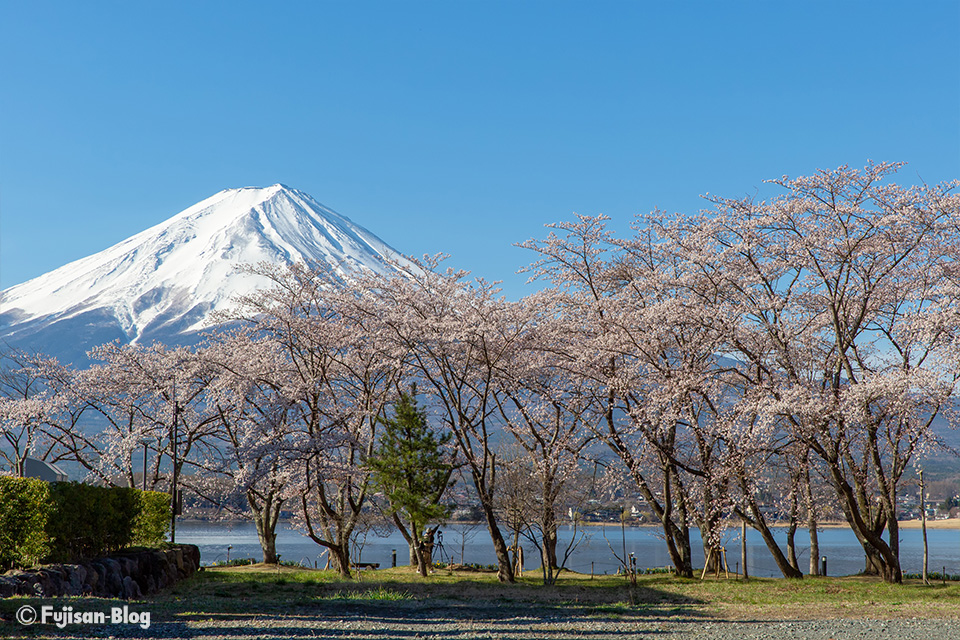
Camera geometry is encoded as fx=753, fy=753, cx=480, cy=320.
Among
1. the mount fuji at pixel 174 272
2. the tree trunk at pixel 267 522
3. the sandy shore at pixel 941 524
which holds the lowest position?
the sandy shore at pixel 941 524

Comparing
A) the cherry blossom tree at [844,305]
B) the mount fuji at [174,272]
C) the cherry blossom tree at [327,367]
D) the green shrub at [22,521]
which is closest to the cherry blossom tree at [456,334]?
the cherry blossom tree at [327,367]

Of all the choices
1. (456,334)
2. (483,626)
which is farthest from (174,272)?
(483,626)

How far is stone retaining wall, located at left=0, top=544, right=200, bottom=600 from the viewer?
26.0ft

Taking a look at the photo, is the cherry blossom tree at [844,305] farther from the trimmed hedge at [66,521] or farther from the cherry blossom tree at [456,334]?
the trimmed hedge at [66,521]

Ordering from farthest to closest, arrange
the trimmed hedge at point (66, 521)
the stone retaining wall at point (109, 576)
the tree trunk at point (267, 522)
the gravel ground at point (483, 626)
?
the tree trunk at point (267, 522) → the trimmed hedge at point (66, 521) → the stone retaining wall at point (109, 576) → the gravel ground at point (483, 626)

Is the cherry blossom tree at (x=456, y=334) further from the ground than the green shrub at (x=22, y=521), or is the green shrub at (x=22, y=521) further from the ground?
the cherry blossom tree at (x=456, y=334)

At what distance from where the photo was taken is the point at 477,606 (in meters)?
10.2

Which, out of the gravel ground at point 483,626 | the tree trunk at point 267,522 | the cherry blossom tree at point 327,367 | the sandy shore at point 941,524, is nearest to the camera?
the gravel ground at point 483,626

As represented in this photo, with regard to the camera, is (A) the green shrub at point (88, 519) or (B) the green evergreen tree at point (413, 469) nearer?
(A) the green shrub at point (88, 519)

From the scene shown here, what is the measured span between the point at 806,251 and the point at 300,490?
11.8m

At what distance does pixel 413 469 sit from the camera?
58.0 ft

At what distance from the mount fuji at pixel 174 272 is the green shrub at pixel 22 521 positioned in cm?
10324

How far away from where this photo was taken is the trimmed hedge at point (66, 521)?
28.0ft

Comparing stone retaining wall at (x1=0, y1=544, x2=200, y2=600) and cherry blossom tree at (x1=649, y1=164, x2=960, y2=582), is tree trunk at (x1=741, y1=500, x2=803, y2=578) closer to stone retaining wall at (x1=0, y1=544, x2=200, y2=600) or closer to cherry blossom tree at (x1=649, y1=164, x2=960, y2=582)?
cherry blossom tree at (x1=649, y1=164, x2=960, y2=582)
